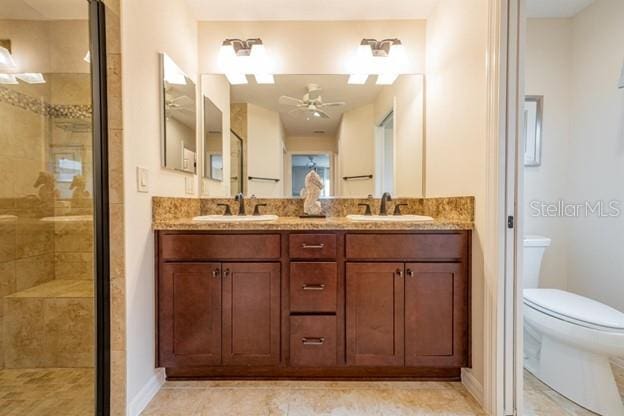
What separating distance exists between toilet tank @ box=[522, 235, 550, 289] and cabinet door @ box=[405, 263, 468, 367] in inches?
29.3

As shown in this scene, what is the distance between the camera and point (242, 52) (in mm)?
2201

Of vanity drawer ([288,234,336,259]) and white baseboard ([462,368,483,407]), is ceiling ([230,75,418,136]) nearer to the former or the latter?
vanity drawer ([288,234,336,259])

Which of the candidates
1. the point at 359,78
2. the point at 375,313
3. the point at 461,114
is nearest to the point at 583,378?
the point at 375,313

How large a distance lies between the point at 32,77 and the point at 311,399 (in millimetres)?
2156

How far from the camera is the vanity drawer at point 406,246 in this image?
1641 millimetres

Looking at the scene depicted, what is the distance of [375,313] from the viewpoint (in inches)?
64.7

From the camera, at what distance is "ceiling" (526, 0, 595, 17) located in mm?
2107

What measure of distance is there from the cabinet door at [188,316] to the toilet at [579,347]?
5.59 feet

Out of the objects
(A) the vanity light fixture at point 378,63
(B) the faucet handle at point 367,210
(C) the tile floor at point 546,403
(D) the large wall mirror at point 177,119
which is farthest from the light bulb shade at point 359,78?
(C) the tile floor at point 546,403

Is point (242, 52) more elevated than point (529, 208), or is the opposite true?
point (242, 52)

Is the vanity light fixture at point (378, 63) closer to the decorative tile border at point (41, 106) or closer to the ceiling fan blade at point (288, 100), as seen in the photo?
the ceiling fan blade at point (288, 100)

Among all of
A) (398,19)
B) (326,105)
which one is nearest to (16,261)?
(326,105)

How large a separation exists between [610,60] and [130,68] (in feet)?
9.36

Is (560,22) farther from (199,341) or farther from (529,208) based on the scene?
(199,341)
